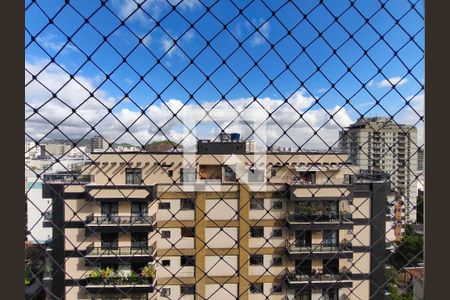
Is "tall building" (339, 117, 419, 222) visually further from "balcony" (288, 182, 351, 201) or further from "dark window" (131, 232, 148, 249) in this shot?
"dark window" (131, 232, 148, 249)

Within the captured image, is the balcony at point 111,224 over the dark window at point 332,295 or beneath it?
over

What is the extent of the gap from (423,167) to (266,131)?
453 millimetres

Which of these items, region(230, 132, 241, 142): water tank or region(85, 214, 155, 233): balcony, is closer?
region(85, 214, 155, 233): balcony

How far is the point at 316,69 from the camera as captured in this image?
2.38 feet

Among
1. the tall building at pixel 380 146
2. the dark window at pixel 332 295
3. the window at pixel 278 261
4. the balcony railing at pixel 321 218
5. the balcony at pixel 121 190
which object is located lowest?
the dark window at pixel 332 295

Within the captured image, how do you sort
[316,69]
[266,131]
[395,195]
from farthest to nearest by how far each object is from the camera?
1. [395,195]
2. [266,131]
3. [316,69]

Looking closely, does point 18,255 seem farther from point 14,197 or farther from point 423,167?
point 423,167

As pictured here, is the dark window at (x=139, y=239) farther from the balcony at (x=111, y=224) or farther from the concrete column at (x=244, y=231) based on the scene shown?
the concrete column at (x=244, y=231)

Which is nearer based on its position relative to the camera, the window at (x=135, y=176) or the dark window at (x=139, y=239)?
the window at (x=135, y=176)

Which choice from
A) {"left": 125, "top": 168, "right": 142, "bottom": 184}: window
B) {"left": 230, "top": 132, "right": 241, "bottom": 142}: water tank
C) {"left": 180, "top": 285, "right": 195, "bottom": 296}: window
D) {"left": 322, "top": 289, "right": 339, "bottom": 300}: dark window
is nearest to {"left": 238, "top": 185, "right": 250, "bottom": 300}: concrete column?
{"left": 180, "top": 285, "right": 195, "bottom": 296}: window

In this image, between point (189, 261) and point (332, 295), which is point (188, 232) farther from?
point (332, 295)

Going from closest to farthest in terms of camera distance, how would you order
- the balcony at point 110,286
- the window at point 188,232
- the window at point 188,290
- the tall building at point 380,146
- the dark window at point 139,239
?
the balcony at point 110,286 → the tall building at point 380,146 → the window at point 188,290 → the window at point 188,232 → the dark window at point 139,239

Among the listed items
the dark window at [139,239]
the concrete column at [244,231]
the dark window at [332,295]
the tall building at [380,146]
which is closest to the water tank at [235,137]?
the concrete column at [244,231]

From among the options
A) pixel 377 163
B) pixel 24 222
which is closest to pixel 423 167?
pixel 24 222
